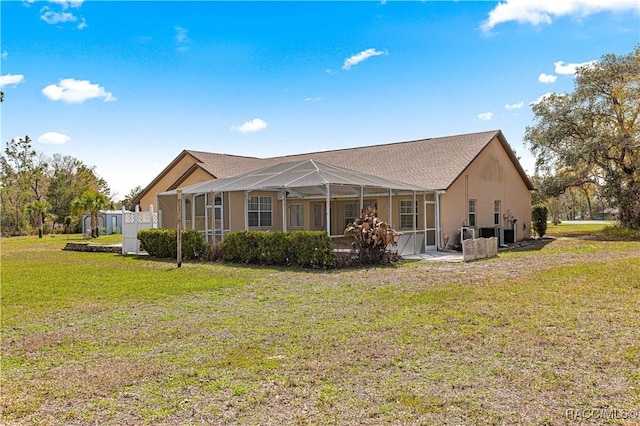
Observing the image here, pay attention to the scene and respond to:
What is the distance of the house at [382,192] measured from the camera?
17.1 metres

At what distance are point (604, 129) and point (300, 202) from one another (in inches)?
695

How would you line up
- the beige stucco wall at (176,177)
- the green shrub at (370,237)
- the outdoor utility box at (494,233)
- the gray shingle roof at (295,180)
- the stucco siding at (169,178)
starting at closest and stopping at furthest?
the green shrub at (370,237)
the gray shingle roof at (295,180)
the outdoor utility box at (494,233)
the beige stucco wall at (176,177)
the stucco siding at (169,178)

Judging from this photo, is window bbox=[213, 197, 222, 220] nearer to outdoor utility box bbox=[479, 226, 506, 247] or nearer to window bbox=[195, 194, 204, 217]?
window bbox=[195, 194, 204, 217]

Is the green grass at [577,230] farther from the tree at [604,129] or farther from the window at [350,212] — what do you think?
the window at [350,212]

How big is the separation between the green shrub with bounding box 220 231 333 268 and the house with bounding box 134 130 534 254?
1.60 m

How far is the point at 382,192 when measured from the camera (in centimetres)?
1834

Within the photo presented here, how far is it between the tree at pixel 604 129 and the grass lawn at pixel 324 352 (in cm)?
1784

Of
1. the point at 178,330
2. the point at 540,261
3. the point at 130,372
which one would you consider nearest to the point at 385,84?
the point at 540,261

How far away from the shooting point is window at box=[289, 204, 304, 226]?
22.3m

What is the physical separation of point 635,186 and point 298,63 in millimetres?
19143

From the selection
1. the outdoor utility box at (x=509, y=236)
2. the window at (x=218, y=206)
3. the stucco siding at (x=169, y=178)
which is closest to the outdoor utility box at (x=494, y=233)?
the outdoor utility box at (x=509, y=236)

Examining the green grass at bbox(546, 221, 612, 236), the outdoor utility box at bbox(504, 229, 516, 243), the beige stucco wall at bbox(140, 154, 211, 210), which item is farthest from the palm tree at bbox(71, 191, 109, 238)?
the green grass at bbox(546, 221, 612, 236)

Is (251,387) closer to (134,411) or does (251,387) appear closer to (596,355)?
(134,411)

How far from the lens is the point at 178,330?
6.21 meters
